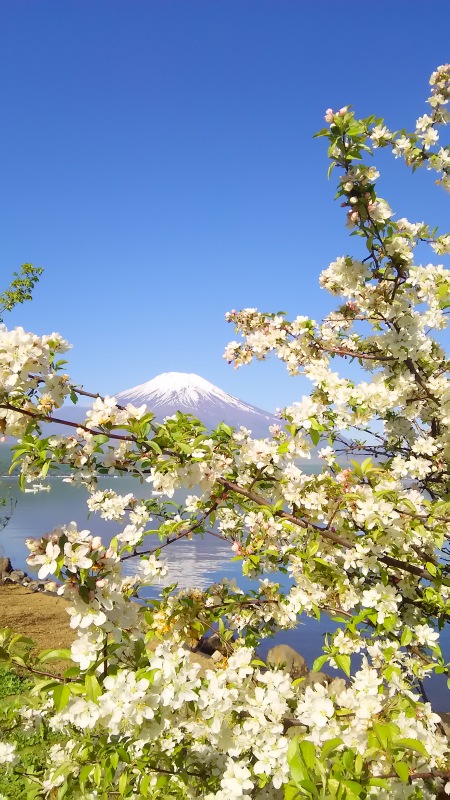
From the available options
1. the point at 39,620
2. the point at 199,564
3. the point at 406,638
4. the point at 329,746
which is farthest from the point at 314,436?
the point at 199,564

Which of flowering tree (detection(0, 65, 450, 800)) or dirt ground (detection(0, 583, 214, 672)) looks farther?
dirt ground (detection(0, 583, 214, 672))

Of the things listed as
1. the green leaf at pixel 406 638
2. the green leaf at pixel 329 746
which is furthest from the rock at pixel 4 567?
the green leaf at pixel 329 746

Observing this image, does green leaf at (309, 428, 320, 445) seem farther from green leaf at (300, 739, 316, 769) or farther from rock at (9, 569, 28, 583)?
rock at (9, 569, 28, 583)

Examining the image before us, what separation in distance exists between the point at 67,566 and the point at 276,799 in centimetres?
142

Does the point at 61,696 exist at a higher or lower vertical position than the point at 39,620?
higher

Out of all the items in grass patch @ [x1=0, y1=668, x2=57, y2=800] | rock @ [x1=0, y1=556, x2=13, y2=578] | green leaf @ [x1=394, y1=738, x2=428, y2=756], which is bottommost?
rock @ [x1=0, y1=556, x2=13, y2=578]

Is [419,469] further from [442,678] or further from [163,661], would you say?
[442,678]

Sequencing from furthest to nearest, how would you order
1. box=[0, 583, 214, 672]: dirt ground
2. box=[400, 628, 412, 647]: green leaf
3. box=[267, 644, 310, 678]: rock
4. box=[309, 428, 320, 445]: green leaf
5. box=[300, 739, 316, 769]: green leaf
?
box=[267, 644, 310, 678]: rock, box=[0, 583, 214, 672]: dirt ground, box=[309, 428, 320, 445]: green leaf, box=[400, 628, 412, 647]: green leaf, box=[300, 739, 316, 769]: green leaf

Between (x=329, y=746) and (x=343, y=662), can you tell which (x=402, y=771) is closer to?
(x=329, y=746)

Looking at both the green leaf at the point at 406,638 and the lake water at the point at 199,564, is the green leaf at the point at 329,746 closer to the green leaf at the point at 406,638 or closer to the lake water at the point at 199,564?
the green leaf at the point at 406,638

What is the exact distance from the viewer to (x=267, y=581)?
3.55m

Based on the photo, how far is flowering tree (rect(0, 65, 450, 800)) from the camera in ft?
5.85

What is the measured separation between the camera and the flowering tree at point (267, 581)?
5.85 ft

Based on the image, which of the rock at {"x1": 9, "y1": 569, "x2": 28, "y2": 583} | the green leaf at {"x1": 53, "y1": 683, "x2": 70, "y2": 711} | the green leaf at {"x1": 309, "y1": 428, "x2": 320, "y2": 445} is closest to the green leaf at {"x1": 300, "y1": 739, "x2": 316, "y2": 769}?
the green leaf at {"x1": 53, "y1": 683, "x2": 70, "y2": 711}
